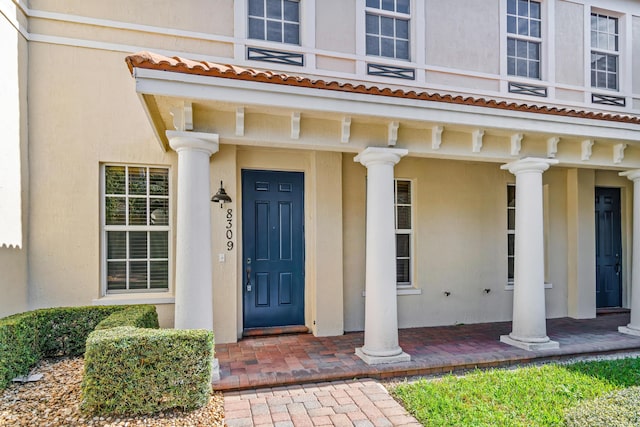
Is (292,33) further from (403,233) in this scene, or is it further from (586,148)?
(586,148)

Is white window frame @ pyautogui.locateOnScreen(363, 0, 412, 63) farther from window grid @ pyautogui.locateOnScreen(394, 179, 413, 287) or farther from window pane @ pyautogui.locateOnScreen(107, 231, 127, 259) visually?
window pane @ pyautogui.locateOnScreen(107, 231, 127, 259)

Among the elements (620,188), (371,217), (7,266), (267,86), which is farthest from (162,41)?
(620,188)

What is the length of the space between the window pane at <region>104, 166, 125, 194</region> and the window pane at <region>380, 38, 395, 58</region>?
503 centimetres

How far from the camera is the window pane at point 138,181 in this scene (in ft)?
19.8

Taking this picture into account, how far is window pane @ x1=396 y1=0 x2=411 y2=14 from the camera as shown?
7.28 meters

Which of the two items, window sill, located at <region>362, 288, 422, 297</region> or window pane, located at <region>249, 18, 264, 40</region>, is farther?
window sill, located at <region>362, 288, 422, 297</region>

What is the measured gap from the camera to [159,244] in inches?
242

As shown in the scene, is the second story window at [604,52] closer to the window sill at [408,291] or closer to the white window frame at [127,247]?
the window sill at [408,291]

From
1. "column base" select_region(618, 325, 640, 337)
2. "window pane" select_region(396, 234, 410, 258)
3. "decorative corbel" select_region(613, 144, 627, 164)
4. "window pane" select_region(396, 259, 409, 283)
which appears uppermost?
"decorative corbel" select_region(613, 144, 627, 164)

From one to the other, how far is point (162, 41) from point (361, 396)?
5.84 m

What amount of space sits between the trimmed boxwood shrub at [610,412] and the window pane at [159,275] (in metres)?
5.49

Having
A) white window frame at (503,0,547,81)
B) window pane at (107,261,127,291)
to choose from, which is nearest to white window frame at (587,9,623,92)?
white window frame at (503,0,547,81)

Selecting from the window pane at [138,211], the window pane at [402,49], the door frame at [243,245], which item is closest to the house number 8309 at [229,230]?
the door frame at [243,245]

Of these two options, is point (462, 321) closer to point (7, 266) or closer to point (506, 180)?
point (506, 180)
